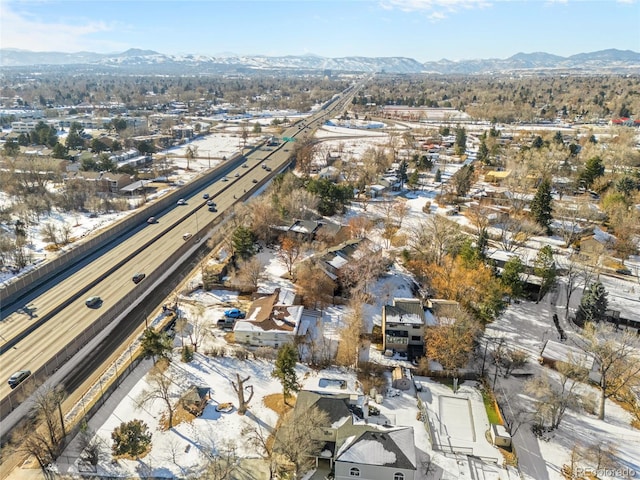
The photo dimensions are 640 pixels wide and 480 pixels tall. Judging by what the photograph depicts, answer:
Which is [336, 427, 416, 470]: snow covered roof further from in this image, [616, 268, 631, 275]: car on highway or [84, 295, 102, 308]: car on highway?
[616, 268, 631, 275]: car on highway

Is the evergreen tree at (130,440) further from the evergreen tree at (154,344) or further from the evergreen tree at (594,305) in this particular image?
the evergreen tree at (594,305)

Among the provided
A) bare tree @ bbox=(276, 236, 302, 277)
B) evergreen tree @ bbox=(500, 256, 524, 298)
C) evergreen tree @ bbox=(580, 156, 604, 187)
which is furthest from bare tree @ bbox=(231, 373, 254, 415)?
evergreen tree @ bbox=(580, 156, 604, 187)

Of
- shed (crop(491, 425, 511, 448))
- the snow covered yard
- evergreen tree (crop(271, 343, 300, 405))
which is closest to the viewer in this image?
the snow covered yard

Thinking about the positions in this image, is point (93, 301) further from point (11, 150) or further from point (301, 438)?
point (11, 150)

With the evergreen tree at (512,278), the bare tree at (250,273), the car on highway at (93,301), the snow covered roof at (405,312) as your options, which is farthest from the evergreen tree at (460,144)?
the car on highway at (93,301)

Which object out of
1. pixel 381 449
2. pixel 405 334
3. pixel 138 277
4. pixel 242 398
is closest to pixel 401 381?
pixel 405 334

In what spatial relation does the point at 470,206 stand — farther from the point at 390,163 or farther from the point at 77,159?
the point at 77,159
